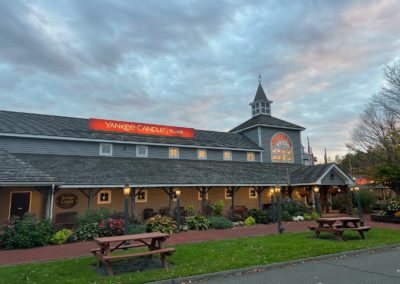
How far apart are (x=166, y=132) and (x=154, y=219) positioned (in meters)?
10.8

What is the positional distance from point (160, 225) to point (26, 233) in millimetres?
6169

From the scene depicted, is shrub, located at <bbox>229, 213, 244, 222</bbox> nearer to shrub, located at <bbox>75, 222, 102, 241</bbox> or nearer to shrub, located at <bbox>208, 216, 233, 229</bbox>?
shrub, located at <bbox>208, 216, 233, 229</bbox>

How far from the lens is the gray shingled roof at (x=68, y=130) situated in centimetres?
1898

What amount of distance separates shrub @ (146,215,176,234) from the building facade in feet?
7.94

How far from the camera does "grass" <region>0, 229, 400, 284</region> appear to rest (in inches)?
282

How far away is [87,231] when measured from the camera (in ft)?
44.4

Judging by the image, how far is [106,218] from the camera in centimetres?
1490

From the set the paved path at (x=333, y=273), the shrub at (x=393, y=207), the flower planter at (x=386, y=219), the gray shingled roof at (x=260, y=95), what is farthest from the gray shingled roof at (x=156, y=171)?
the paved path at (x=333, y=273)

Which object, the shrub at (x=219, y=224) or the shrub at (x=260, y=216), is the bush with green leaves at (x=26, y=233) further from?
the shrub at (x=260, y=216)

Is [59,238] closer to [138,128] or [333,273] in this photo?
[333,273]

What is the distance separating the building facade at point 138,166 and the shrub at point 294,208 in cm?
162

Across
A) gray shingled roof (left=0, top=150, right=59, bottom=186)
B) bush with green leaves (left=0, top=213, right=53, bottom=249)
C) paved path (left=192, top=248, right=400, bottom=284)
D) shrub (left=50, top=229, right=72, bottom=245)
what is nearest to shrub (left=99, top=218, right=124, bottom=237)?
shrub (left=50, top=229, right=72, bottom=245)

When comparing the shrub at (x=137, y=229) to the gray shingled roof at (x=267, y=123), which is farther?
the gray shingled roof at (x=267, y=123)

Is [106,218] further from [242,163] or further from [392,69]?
[392,69]
